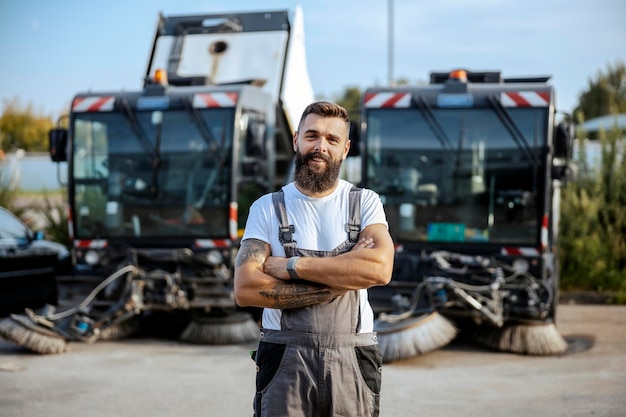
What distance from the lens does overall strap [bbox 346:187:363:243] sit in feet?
11.0

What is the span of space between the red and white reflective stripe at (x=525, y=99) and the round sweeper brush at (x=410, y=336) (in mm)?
2374

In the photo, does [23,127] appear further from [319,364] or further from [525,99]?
[319,364]

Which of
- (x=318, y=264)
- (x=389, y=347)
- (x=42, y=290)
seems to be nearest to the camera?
(x=318, y=264)

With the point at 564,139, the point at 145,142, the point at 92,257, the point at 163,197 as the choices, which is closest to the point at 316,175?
the point at 564,139

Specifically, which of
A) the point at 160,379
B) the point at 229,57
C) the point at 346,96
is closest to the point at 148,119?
the point at 229,57

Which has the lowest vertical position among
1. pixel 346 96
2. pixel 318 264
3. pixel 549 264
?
pixel 549 264

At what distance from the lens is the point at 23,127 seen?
44.4 m

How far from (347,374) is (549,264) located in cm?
607

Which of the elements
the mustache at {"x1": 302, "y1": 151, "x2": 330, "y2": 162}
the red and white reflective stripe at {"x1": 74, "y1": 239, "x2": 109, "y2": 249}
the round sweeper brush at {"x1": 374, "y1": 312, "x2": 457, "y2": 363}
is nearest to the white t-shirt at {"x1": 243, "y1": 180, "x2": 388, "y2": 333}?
the mustache at {"x1": 302, "y1": 151, "x2": 330, "y2": 162}

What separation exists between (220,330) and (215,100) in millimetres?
2516

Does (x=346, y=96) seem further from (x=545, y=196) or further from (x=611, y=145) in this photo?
(x=545, y=196)

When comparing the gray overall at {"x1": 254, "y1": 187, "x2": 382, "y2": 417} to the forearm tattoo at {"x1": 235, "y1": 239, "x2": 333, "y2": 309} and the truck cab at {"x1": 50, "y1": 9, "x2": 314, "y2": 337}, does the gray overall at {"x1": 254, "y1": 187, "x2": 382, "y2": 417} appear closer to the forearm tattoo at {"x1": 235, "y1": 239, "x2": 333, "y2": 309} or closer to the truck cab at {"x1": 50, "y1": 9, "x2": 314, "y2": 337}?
the forearm tattoo at {"x1": 235, "y1": 239, "x2": 333, "y2": 309}

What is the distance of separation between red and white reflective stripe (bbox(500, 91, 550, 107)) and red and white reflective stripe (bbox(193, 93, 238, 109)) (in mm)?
2893

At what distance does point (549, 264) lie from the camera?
346 inches
